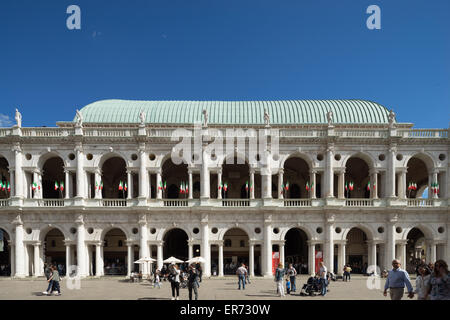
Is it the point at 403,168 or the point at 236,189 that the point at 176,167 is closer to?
the point at 236,189

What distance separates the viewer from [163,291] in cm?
2458

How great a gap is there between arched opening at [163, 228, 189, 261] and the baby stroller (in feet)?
70.0

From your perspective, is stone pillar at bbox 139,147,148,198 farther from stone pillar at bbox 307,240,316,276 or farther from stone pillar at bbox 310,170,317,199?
stone pillar at bbox 307,240,316,276

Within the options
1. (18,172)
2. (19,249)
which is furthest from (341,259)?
(18,172)

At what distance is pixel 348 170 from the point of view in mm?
41625

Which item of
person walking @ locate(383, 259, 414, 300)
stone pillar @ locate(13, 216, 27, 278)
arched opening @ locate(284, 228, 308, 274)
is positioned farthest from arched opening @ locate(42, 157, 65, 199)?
person walking @ locate(383, 259, 414, 300)

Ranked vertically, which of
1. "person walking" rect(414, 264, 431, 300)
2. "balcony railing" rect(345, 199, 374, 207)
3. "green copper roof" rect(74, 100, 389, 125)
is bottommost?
"person walking" rect(414, 264, 431, 300)

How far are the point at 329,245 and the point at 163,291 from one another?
17827mm

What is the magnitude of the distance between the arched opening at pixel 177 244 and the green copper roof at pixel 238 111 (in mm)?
13545

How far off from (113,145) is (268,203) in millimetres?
16759

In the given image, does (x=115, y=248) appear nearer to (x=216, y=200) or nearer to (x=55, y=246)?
(x=55, y=246)

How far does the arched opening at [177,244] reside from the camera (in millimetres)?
41781

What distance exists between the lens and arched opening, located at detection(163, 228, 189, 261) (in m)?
41.8
